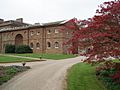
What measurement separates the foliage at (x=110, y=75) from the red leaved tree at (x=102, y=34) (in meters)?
0.94

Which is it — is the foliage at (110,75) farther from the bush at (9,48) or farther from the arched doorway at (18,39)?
the arched doorway at (18,39)

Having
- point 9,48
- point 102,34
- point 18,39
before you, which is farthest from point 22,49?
point 102,34

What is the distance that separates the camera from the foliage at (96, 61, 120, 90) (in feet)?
42.5

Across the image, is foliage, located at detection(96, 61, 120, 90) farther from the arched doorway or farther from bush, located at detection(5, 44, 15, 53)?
the arched doorway

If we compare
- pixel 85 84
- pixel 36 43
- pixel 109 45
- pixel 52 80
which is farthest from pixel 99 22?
pixel 36 43

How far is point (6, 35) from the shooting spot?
2574 inches

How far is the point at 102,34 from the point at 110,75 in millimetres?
4215

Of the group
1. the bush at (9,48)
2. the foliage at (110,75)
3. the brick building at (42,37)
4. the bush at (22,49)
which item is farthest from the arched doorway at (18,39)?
the foliage at (110,75)

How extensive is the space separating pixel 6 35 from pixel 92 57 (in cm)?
5526

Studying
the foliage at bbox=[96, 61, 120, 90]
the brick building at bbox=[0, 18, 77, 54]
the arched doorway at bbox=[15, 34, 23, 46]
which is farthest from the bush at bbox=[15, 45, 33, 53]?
the foliage at bbox=[96, 61, 120, 90]

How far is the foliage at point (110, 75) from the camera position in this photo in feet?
42.5

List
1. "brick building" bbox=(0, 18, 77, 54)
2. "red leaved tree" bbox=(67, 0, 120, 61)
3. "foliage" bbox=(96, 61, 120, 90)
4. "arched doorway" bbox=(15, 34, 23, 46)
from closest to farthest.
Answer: "red leaved tree" bbox=(67, 0, 120, 61) < "foliage" bbox=(96, 61, 120, 90) < "brick building" bbox=(0, 18, 77, 54) < "arched doorway" bbox=(15, 34, 23, 46)

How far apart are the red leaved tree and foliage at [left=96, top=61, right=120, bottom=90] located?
3.10 feet

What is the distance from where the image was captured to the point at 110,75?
14.9 meters
